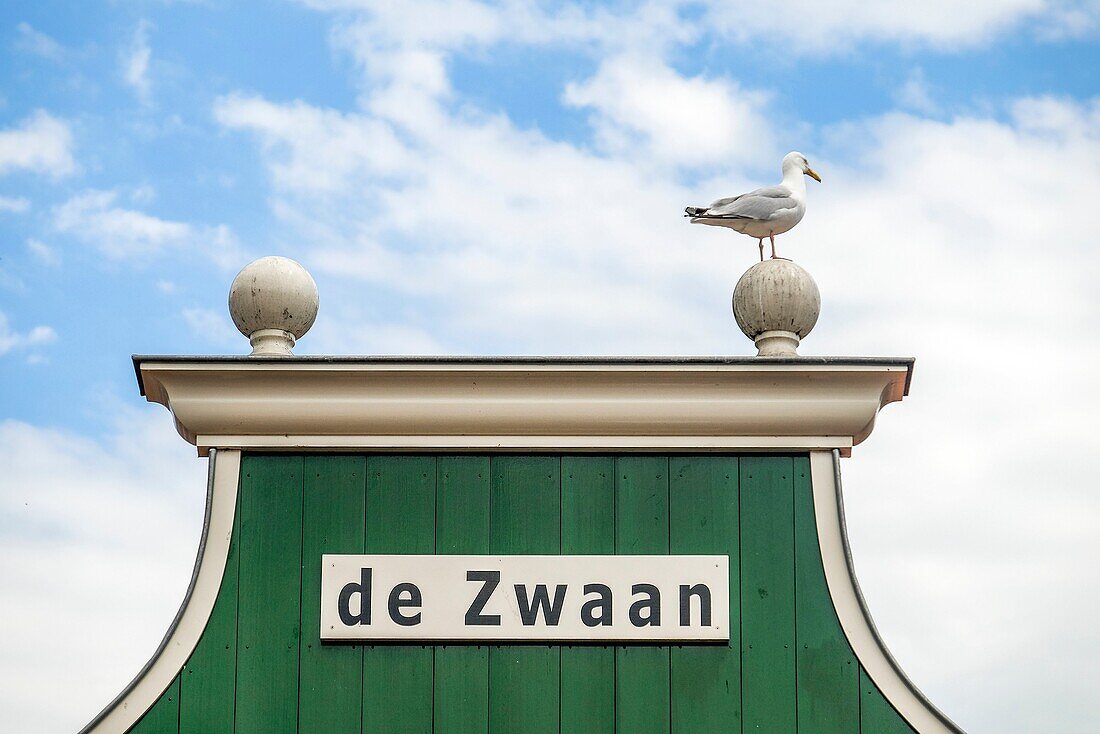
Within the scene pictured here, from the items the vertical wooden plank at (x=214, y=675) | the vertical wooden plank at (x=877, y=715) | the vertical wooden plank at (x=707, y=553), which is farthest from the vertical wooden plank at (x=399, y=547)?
the vertical wooden plank at (x=877, y=715)

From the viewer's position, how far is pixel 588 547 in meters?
6.56

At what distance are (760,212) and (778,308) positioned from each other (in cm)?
69

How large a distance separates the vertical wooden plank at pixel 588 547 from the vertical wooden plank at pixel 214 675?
1354 mm

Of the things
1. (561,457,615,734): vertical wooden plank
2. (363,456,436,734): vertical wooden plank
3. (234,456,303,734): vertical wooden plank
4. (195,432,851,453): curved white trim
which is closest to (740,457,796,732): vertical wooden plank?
(195,432,851,453): curved white trim

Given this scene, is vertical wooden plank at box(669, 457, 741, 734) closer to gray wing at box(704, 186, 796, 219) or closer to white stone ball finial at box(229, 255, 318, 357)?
gray wing at box(704, 186, 796, 219)

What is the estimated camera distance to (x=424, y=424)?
6.65m

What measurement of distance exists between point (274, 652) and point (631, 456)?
169cm

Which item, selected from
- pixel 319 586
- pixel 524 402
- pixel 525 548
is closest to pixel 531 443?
pixel 524 402

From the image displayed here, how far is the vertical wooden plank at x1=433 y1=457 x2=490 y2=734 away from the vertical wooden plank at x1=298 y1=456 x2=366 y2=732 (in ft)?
1.08

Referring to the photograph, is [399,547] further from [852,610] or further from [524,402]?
[852,610]

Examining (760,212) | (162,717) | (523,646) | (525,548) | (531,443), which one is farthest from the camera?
(760,212)

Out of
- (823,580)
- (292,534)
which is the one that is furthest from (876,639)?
(292,534)

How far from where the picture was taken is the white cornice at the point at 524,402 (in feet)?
21.7

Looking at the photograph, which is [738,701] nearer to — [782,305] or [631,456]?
[631,456]
